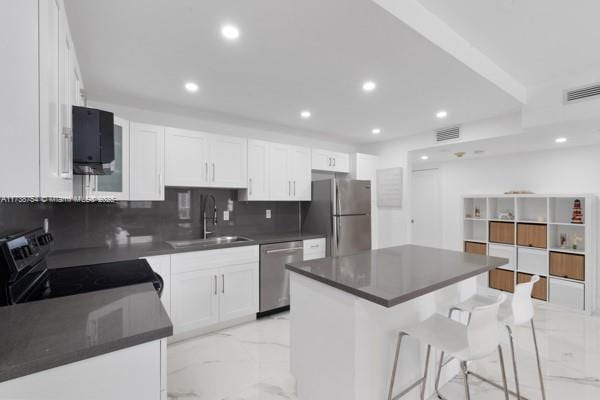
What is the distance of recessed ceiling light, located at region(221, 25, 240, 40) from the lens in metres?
1.71

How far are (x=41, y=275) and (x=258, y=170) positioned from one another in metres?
2.28

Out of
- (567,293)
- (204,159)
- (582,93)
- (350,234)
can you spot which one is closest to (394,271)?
(350,234)

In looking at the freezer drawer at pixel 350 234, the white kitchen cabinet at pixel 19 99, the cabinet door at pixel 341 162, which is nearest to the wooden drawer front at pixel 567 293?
the freezer drawer at pixel 350 234

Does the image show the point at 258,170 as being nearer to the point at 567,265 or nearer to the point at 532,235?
the point at 532,235

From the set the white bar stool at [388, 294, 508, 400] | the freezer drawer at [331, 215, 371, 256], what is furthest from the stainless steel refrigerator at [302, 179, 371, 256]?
the white bar stool at [388, 294, 508, 400]

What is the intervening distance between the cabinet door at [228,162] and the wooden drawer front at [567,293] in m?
4.20

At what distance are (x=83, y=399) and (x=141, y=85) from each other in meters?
2.52

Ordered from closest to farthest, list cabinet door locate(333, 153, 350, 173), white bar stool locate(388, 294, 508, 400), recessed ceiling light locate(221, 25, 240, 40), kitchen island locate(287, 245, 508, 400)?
white bar stool locate(388, 294, 508, 400) < kitchen island locate(287, 245, 508, 400) < recessed ceiling light locate(221, 25, 240, 40) < cabinet door locate(333, 153, 350, 173)

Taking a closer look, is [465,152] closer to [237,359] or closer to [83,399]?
[237,359]

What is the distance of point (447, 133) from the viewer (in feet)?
12.6

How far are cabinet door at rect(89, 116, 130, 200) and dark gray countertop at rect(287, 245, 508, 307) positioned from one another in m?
1.82

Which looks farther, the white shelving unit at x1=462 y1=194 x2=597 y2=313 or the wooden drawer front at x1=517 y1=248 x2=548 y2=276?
the wooden drawer front at x1=517 y1=248 x2=548 y2=276

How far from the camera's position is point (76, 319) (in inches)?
40.8

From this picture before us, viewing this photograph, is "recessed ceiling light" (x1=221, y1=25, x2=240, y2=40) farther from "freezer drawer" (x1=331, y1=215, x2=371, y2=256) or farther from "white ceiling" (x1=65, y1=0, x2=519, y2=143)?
"freezer drawer" (x1=331, y1=215, x2=371, y2=256)
